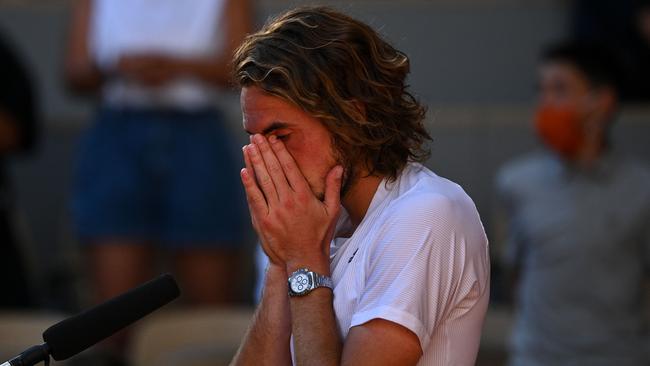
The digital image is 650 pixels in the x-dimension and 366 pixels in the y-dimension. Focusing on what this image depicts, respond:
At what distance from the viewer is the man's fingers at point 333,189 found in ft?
8.91

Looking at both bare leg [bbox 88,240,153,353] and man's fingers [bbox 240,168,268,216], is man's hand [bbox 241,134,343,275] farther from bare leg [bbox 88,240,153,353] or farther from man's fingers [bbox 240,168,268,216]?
bare leg [bbox 88,240,153,353]

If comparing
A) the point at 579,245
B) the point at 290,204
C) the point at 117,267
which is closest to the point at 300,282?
the point at 290,204

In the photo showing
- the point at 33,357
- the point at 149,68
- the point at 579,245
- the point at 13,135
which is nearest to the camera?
the point at 33,357

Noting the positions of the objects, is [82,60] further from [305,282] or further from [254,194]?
[305,282]

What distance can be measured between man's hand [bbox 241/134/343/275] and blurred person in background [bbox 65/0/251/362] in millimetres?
2756

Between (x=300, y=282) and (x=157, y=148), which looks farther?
(x=157, y=148)

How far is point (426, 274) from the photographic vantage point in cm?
260

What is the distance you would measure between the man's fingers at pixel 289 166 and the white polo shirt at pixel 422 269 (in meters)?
0.17

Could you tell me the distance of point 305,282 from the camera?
105 inches

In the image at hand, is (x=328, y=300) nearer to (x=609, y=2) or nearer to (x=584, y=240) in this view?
(x=584, y=240)

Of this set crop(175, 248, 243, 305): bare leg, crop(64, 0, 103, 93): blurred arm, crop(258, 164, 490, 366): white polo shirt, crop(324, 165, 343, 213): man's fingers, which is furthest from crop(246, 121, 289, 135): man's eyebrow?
crop(64, 0, 103, 93): blurred arm

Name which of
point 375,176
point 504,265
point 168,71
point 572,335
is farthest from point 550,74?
point 375,176

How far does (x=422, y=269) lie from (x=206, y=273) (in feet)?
10.0

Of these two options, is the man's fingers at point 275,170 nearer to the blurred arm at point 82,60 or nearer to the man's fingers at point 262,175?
the man's fingers at point 262,175
